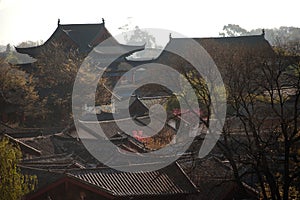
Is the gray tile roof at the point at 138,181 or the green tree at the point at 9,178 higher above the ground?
the green tree at the point at 9,178

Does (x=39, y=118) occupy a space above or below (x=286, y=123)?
below

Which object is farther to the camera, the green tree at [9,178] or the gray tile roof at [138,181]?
the gray tile roof at [138,181]

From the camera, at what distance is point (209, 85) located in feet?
63.0

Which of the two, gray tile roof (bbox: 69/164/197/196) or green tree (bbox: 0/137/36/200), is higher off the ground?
green tree (bbox: 0/137/36/200)

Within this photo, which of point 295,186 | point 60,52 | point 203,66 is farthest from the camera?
point 60,52

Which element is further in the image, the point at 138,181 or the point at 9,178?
the point at 138,181

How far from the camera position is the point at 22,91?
118 feet

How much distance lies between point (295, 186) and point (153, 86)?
1647 centimetres

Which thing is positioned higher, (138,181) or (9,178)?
(9,178)

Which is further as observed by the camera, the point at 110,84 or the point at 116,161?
the point at 110,84

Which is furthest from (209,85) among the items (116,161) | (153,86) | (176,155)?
(153,86)

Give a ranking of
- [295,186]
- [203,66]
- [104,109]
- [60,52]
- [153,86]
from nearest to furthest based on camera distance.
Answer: [295,186] < [203,66] < [153,86] < [104,109] < [60,52]

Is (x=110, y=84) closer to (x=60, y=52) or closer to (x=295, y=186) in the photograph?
(x=60, y=52)

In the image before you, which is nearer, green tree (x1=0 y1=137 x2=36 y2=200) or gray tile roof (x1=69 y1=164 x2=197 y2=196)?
green tree (x1=0 y1=137 x2=36 y2=200)
